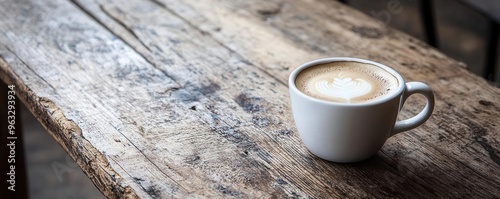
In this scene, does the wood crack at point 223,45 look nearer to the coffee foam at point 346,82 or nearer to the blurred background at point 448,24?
the coffee foam at point 346,82

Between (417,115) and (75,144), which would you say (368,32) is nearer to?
(417,115)

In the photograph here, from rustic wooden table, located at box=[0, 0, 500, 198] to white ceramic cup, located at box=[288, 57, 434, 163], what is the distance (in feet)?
0.08

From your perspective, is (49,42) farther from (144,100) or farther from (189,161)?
(189,161)

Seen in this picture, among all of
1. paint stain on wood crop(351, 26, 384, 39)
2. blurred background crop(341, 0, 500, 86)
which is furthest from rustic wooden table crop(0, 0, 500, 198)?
blurred background crop(341, 0, 500, 86)

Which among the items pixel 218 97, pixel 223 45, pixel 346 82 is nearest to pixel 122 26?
pixel 223 45

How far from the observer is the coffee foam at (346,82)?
0.77 metres

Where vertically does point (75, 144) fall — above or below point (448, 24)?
above

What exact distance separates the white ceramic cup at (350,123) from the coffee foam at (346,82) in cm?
1

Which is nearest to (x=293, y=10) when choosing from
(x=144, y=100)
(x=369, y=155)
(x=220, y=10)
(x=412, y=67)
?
(x=220, y=10)

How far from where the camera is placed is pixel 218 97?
0.97m

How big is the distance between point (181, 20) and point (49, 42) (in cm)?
23

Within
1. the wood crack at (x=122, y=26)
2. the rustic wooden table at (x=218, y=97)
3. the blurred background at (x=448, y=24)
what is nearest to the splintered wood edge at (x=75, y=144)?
the rustic wooden table at (x=218, y=97)

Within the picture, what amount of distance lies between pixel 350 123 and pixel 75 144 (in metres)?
0.33

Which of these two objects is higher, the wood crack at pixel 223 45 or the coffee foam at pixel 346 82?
the coffee foam at pixel 346 82
